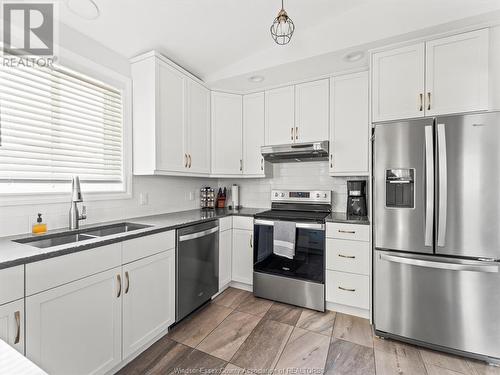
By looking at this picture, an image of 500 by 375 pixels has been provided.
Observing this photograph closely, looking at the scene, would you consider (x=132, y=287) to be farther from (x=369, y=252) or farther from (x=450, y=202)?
(x=450, y=202)

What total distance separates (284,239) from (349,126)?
1.37 m

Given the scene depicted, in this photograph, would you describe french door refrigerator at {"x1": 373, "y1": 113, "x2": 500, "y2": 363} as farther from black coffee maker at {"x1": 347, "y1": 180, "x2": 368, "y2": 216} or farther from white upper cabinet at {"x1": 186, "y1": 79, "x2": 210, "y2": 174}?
white upper cabinet at {"x1": 186, "y1": 79, "x2": 210, "y2": 174}

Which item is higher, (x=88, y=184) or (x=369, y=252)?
(x=88, y=184)

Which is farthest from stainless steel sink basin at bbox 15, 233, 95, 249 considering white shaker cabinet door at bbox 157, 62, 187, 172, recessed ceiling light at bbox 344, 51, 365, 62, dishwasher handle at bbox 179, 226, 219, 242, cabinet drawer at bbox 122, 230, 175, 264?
recessed ceiling light at bbox 344, 51, 365, 62

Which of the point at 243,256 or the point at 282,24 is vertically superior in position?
the point at 282,24

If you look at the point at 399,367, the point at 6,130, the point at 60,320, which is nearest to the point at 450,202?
the point at 399,367

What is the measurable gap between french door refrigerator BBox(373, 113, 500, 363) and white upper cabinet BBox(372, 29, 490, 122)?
→ 0.49 ft

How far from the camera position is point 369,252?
2.20 metres

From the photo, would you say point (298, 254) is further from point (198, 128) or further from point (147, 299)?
point (198, 128)

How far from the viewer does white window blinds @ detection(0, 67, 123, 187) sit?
63.4 inches

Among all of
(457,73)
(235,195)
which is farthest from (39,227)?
(457,73)

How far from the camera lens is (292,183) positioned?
3.18 metres

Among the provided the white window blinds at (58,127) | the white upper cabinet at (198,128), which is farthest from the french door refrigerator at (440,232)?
the white window blinds at (58,127)

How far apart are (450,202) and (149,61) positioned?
278 centimetres
